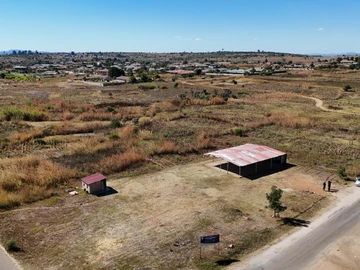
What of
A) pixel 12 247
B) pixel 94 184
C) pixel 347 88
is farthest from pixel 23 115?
pixel 347 88

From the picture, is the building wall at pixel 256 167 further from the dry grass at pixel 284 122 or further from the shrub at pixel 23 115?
the shrub at pixel 23 115

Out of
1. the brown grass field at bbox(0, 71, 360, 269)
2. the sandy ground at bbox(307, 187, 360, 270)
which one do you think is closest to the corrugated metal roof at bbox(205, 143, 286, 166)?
the brown grass field at bbox(0, 71, 360, 269)

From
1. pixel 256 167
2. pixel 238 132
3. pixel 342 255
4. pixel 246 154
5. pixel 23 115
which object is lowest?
pixel 342 255

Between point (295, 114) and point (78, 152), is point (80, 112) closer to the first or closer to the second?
point (78, 152)

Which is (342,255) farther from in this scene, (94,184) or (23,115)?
(23,115)

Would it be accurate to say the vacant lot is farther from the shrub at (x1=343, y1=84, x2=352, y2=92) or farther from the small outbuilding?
the shrub at (x1=343, y1=84, x2=352, y2=92)

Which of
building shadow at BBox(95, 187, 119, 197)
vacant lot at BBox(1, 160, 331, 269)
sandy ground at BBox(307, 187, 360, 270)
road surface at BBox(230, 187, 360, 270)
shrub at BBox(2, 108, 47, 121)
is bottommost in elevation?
sandy ground at BBox(307, 187, 360, 270)
